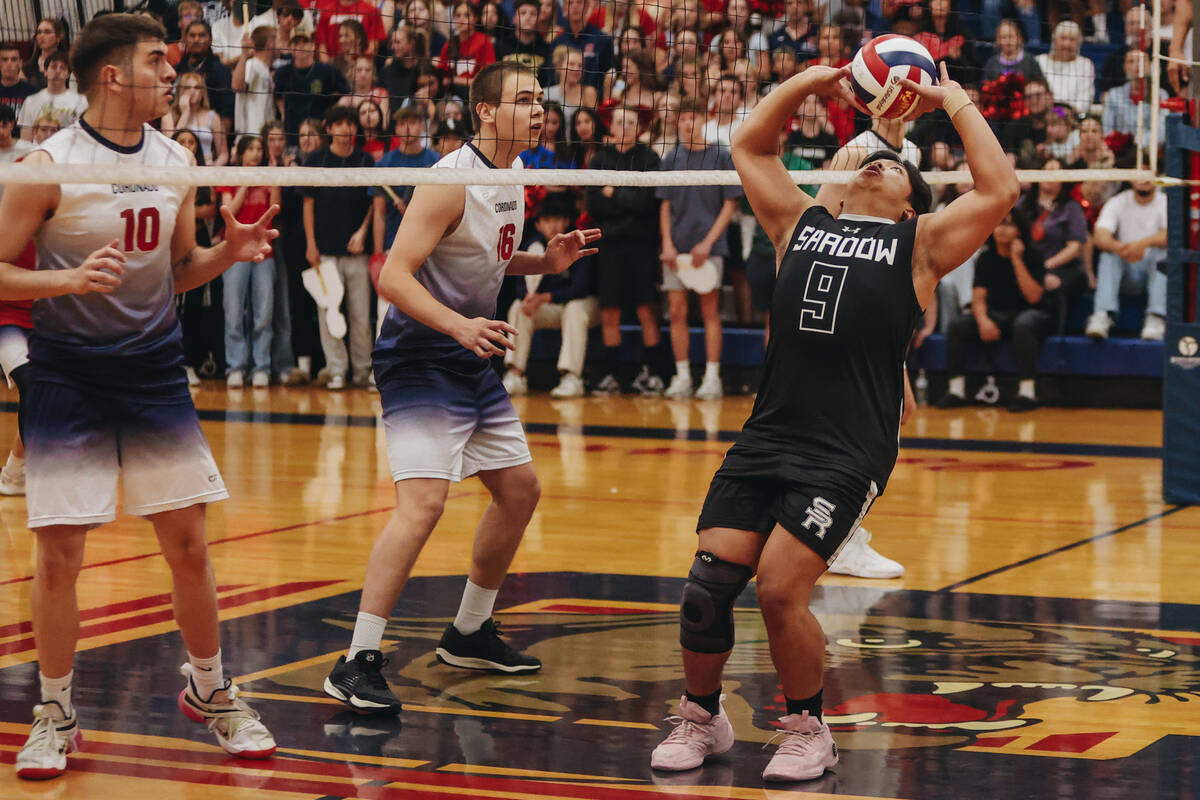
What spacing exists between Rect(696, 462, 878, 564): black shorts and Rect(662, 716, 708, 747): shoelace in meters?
0.53

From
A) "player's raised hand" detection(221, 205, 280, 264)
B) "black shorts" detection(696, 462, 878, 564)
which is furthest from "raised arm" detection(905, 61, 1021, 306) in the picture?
"player's raised hand" detection(221, 205, 280, 264)

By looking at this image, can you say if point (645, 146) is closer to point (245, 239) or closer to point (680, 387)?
point (680, 387)

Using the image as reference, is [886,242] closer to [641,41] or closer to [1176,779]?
[1176,779]

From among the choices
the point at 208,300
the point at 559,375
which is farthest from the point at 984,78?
the point at 208,300

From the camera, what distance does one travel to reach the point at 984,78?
1327 centimetres

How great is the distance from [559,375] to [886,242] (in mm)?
10609

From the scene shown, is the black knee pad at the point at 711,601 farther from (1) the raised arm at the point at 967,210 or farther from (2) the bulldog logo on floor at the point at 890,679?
(1) the raised arm at the point at 967,210

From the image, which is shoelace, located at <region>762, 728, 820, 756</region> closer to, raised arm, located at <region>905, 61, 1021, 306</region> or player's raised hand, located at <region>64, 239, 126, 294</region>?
raised arm, located at <region>905, 61, 1021, 306</region>

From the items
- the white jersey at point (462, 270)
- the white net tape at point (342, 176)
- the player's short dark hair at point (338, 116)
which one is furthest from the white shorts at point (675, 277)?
the white jersey at point (462, 270)

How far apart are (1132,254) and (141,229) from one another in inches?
404

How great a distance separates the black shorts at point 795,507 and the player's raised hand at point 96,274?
5.43 ft

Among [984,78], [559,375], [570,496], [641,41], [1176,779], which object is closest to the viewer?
[1176,779]

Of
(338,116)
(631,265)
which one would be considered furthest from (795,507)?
(631,265)

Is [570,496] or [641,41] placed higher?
[641,41]
